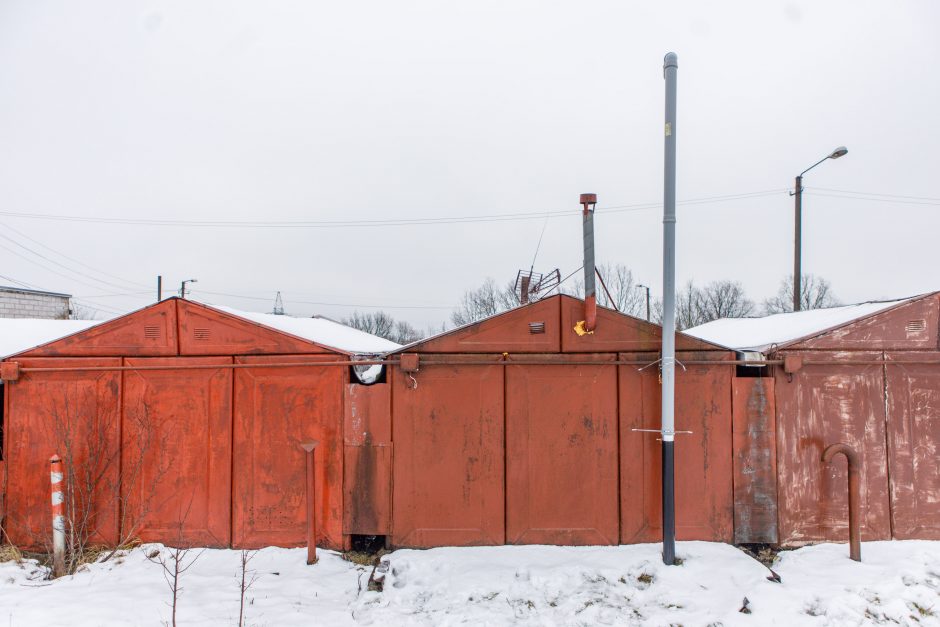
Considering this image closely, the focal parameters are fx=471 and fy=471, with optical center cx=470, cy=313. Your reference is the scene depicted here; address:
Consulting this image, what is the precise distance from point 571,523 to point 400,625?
2.10 meters

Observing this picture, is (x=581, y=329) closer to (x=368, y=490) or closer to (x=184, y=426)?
(x=368, y=490)

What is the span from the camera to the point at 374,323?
55938 millimetres

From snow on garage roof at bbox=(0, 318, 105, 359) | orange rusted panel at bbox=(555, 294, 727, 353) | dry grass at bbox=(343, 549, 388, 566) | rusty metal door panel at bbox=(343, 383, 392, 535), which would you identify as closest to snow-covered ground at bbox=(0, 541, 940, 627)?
dry grass at bbox=(343, 549, 388, 566)

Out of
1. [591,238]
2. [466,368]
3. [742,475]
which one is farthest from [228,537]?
[742,475]

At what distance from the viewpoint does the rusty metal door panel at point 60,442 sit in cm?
540

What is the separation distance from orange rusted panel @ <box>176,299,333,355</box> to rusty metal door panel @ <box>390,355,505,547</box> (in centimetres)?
160

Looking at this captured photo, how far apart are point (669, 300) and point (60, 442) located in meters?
7.00

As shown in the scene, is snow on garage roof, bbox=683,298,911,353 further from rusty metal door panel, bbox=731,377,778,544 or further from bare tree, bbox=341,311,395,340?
bare tree, bbox=341,311,395,340

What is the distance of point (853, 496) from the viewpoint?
15.9ft

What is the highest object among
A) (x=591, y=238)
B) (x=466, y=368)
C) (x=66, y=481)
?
(x=591, y=238)

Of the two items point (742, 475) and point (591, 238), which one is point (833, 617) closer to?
point (742, 475)

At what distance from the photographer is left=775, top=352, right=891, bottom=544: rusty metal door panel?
5.17 metres

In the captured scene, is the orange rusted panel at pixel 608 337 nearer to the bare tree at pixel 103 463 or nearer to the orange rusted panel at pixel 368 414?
the orange rusted panel at pixel 368 414

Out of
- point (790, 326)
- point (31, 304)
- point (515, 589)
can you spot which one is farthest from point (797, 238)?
point (31, 304)
